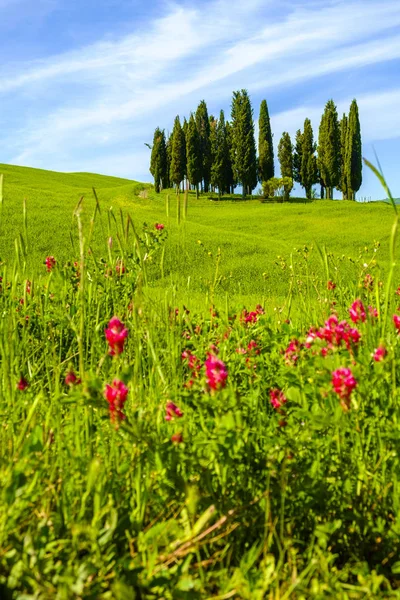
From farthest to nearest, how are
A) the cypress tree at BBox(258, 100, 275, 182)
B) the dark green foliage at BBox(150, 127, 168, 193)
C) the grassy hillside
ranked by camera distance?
the cypress tree at BBox(258, 100, 275, 182) → the dark green foliage at BBox(150, 127, 168, 193) → the grassy hillside

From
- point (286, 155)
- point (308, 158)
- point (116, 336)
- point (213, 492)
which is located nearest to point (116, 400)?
point (116, 336)

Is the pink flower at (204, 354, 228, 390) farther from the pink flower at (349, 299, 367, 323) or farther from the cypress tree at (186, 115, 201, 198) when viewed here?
the cypress tree at (186, 115, 201, 198)

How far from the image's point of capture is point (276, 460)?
1777 millimetres

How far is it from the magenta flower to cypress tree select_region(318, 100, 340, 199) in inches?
1908

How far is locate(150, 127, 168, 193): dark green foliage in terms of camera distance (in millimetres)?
48938

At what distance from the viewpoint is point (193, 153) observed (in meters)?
45.7

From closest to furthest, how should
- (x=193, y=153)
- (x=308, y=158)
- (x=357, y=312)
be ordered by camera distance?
(x=357, y=312)
(x=193, y=153)
(x=308, y=158)

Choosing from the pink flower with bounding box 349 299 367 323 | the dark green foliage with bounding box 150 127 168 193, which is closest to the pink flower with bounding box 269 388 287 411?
the pink flower with bounding box 349 299 367 323

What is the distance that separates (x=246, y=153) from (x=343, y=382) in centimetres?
4704

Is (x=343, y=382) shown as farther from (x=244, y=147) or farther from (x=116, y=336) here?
A: (x=244, y=147)

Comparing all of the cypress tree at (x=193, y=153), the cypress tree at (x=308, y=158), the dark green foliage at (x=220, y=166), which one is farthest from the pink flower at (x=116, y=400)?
the cypress tree at (x=308, y=158)

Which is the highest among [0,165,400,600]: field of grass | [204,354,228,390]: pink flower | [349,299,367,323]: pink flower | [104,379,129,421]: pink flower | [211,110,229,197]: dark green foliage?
[211,110,229,197]: dark green foliage

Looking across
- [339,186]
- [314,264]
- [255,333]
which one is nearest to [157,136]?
[339,186]

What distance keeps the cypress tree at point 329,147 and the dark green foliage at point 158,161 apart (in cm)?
1380
